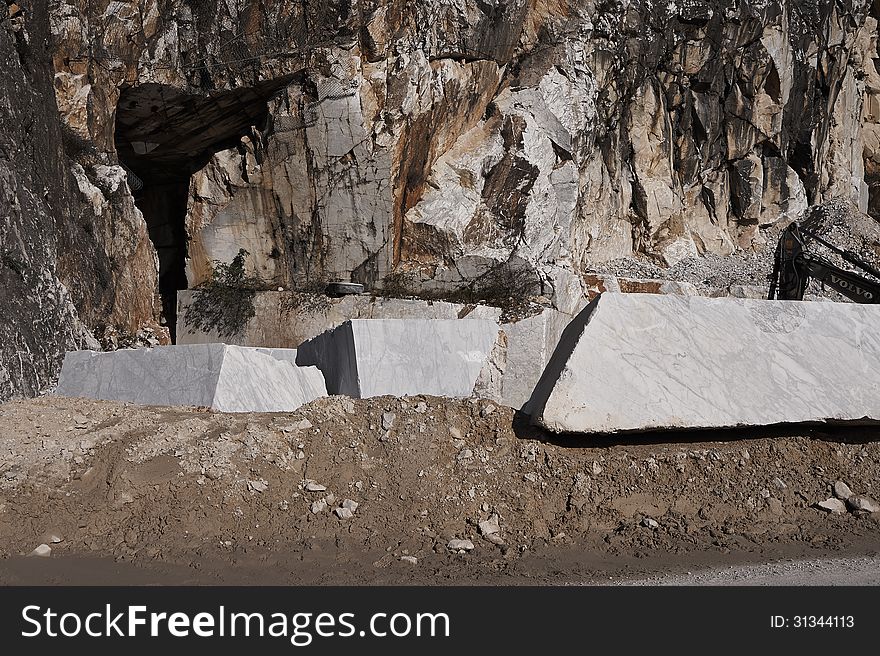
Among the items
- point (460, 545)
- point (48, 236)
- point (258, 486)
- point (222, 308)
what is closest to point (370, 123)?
point (222, 308)

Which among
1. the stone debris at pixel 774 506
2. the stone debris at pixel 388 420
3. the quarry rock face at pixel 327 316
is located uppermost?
the stone debris at pixel 388 420

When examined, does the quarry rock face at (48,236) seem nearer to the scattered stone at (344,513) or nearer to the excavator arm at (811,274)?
the scattered stone at (344,513)

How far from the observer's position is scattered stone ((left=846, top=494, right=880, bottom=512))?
14.0 ft

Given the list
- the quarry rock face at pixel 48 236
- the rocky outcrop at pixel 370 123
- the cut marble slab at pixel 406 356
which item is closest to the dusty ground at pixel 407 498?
the cut marble slab at pixel 406 356

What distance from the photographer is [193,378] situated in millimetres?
6793

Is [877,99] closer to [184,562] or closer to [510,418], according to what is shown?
[510,418]

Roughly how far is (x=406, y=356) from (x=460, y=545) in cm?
337

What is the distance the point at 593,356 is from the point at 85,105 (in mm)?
10788

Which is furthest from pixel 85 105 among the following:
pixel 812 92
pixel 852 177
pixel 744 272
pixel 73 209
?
pixel 852 177

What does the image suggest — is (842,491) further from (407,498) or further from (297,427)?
(297,427)

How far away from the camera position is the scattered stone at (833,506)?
427 cm

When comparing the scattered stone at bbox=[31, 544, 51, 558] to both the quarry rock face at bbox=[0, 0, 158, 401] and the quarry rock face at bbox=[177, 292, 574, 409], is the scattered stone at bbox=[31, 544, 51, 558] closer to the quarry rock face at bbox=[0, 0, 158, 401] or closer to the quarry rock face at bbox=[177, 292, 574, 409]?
the quarry rock face at bbox=[0, 0, 158, 401]

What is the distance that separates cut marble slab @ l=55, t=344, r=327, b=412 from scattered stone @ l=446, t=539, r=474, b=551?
3.22 meters

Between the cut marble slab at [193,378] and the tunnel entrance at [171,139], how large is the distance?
7042mm
